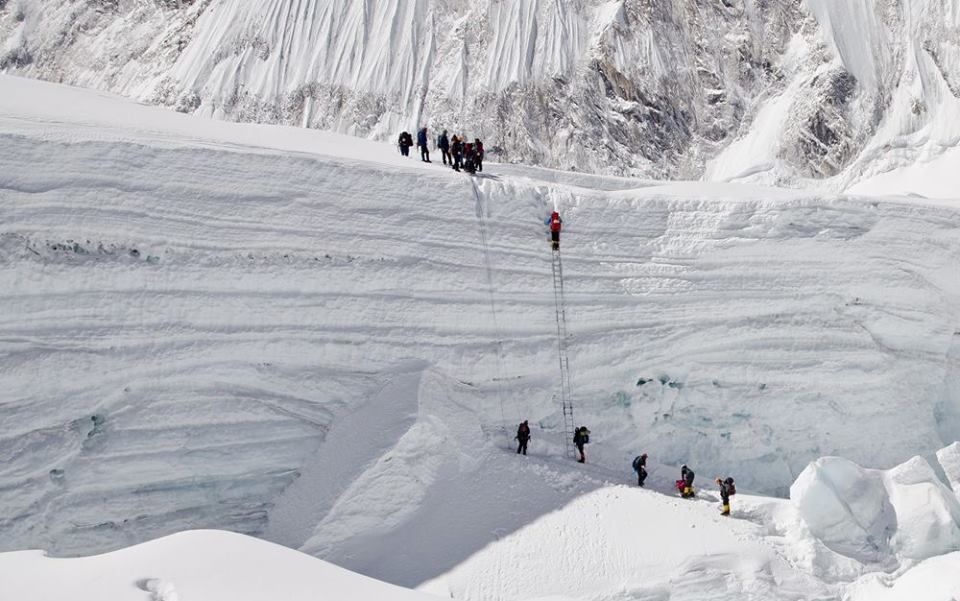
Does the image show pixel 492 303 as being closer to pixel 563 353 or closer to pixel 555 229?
pixel 563 353

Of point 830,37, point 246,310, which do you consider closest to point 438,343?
point 246,310

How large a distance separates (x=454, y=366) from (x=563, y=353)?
185 cm

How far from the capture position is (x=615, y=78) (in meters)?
32.2

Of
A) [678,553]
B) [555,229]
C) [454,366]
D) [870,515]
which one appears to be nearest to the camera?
[678,553]

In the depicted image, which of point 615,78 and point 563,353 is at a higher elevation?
point 615,78

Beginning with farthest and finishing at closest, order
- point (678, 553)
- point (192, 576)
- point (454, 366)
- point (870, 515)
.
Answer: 1. point (454, 366)
2. point (870, 515)
3. point (678, 553)
4. point (192, 576)

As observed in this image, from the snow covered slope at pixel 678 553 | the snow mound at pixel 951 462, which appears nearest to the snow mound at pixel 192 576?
the snow covered slope at pixel 678 553

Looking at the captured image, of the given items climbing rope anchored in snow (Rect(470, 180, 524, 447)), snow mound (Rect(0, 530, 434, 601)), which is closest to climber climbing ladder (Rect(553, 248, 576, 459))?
climbing rope anchored in snow (Rect(470, 180, 524, 447))

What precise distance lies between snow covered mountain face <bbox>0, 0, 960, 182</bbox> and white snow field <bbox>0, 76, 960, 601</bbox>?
507 inches

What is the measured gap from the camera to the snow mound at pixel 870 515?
1438 cm

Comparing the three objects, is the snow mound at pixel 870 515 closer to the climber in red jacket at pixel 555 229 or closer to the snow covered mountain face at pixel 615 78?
the climber in red jacket at pixel 555 229

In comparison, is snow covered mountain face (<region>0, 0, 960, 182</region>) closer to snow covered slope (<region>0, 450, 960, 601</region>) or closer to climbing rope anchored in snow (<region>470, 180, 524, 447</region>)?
climbing rope anchored in snow (<region>470, 180, 524, 447</region>)

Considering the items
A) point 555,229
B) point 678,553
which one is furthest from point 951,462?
point 555,229

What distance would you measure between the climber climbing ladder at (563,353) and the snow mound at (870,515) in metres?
3.51
